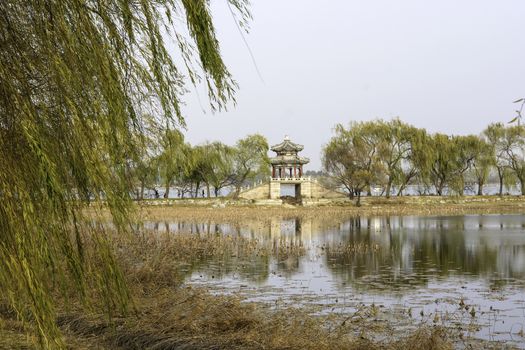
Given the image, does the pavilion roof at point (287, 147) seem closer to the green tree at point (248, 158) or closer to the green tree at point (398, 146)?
the green tree at point (248, 158)

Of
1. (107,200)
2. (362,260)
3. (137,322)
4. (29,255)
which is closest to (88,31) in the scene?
(107,200)

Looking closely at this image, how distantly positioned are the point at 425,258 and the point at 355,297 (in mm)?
6165

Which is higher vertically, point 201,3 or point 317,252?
point 201,3

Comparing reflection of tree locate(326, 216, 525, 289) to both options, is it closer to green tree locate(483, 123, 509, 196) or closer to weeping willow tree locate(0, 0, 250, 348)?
weeping willow tree locate(0, 0, 250, 348)

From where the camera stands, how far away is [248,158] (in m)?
59.7

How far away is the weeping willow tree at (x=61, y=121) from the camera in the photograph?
10.1 ft

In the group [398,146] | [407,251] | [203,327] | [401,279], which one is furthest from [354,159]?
[203,327]

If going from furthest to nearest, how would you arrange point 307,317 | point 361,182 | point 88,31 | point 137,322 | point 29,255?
point 361,182 < point 307,317 < point 137,322 < point 88,31 < point 29,255

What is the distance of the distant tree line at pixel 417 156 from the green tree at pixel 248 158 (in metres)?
A: 8.78

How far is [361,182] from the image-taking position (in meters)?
47.9

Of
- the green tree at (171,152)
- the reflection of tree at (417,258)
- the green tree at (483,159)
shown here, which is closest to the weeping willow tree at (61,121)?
the green tree at (171,152)

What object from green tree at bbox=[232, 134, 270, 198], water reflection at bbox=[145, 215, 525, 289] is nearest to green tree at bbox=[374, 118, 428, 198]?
green tree at bbox=[232, 134, 270, 198]

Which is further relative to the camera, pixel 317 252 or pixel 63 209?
pixel 317 252

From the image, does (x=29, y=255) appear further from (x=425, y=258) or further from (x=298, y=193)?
(x=298, y=193)
